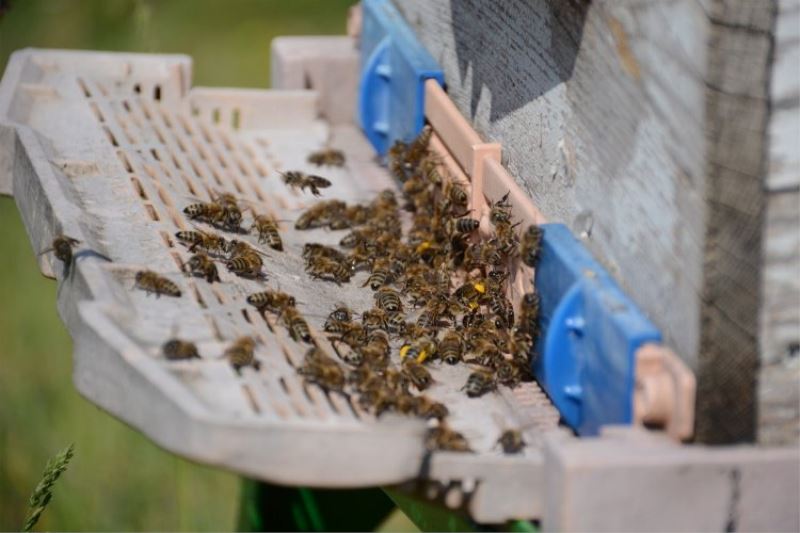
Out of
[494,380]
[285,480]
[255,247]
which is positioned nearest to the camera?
[285,480]

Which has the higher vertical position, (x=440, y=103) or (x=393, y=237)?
(x=440, y=103)

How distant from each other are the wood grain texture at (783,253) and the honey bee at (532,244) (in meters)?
0.92

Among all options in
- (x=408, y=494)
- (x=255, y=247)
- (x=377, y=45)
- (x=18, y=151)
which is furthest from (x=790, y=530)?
(x=377, y=45)

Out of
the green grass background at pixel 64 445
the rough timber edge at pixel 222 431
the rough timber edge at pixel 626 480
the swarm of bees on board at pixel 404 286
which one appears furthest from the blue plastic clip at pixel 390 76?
the rough timber edge at pixel 626 480

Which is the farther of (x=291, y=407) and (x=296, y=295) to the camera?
(x=296, y=295)

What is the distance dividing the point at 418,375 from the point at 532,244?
0.51 meters

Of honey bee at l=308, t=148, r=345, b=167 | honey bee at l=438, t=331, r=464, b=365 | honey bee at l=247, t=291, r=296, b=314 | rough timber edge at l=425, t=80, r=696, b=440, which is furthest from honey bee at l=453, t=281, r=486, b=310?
honey bee at l=308, t=148, r=345, b=167

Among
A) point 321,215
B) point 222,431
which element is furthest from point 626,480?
point 321,215

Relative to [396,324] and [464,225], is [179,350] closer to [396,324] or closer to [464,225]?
[396,324]

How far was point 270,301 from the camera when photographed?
13.8ft

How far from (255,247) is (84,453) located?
2009 mm

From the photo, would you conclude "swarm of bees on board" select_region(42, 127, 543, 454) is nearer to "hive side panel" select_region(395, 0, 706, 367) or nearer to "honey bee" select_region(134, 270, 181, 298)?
"honey bee" select_region(134, 270, 181, 298)

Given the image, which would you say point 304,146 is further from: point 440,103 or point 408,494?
point 408,494

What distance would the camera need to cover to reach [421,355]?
4223mm
